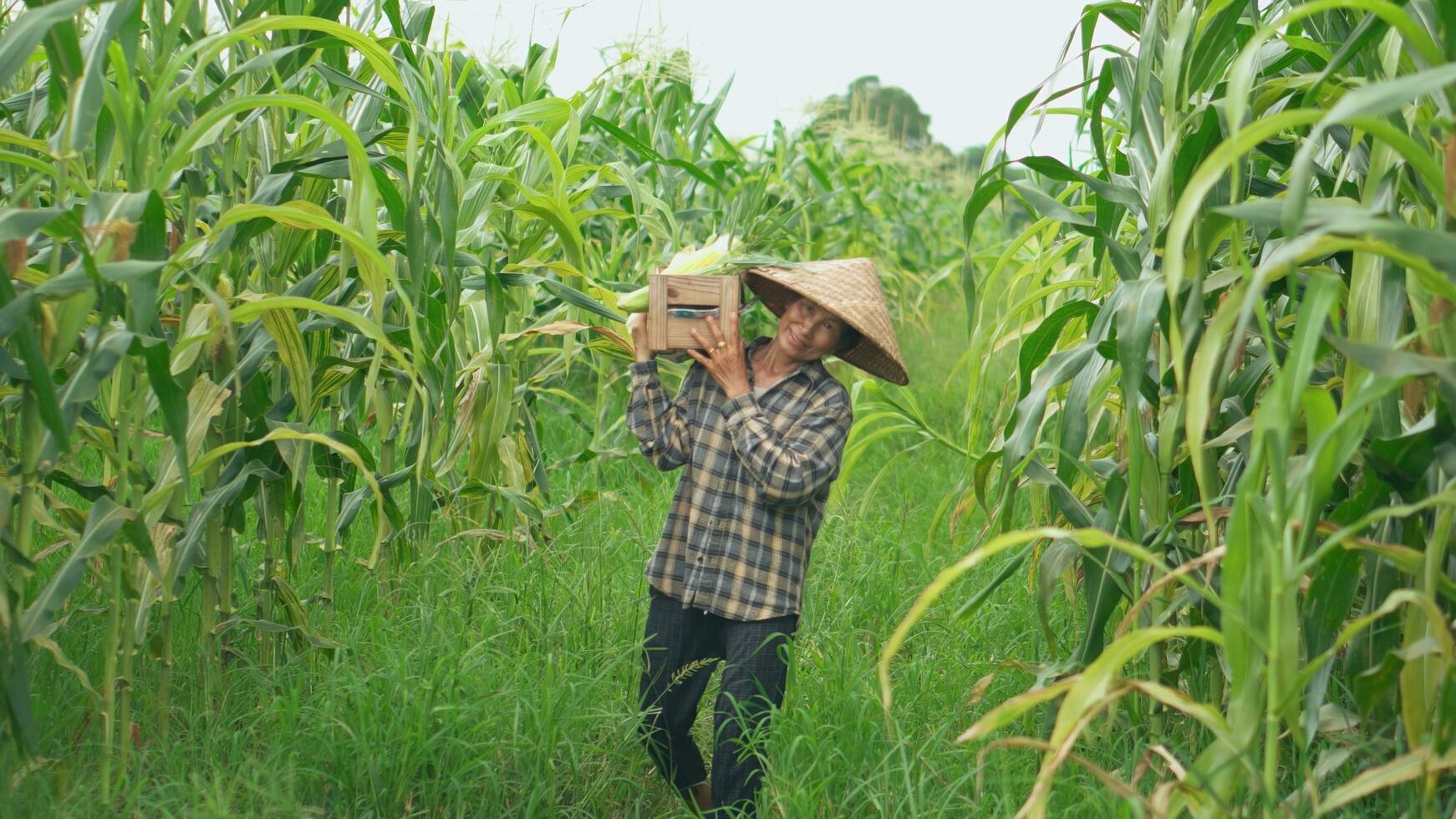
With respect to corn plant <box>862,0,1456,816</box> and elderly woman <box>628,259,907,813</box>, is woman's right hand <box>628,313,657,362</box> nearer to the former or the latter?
elderly woman <box>628,259,907,813</box>

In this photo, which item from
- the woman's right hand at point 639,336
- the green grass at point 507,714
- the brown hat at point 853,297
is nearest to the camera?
the green grass at point 507,714

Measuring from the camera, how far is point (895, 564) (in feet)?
12.9

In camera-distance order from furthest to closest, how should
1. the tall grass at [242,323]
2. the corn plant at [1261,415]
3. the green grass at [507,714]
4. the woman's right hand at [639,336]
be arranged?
the woman's right hand at [639,336] < the green grass at [507,714] < the tall grass at [242,323] < the corn plant at [1261,415]

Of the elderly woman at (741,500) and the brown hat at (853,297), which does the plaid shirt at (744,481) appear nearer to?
the elderly woman at (741,500)

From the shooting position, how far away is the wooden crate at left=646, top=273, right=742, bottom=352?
268 cm

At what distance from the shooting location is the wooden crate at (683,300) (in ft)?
8.79

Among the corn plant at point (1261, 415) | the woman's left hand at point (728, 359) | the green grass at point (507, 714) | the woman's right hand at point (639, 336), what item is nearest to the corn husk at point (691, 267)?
the woman's right hand at point (639, 336)

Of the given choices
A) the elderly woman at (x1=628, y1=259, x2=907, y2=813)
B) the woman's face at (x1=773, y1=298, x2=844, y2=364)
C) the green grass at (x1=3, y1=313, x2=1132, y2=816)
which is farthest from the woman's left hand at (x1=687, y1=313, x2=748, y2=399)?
A: the green grass at (x1=3, y1=313, x2=1132, y2=816)

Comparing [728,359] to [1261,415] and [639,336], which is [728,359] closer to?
[639,336]

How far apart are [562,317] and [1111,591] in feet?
7.23

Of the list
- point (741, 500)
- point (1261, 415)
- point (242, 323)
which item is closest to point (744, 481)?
point (741, 500)

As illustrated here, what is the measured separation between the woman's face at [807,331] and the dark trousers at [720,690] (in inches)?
23.1

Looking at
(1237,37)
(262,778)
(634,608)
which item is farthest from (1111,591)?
(262,778)

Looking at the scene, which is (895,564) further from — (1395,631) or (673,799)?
(1395,631)
